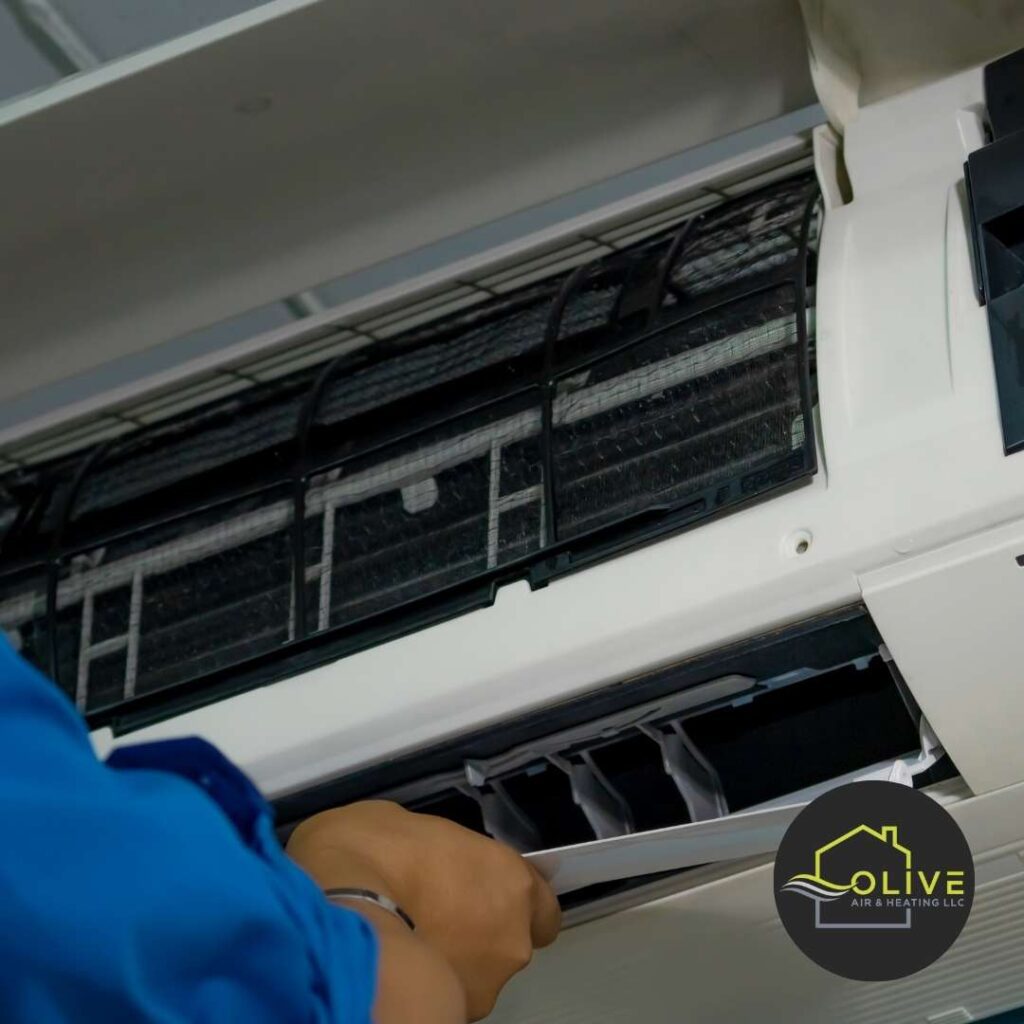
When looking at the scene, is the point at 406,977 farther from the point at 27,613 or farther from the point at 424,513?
the point at 27,613

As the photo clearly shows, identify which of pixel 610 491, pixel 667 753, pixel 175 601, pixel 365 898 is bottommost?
pixel 365 898

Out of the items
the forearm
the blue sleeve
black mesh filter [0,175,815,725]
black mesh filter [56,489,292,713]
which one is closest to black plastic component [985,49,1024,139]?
black mesh filter [0,175,815,725]

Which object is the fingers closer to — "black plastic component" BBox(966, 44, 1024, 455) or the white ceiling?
"black plastic component" BBox(966, 44, 1024, 455)

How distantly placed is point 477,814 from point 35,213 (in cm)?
79

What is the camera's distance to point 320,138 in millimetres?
1605

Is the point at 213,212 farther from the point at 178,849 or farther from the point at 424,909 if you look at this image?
the point at 178,849

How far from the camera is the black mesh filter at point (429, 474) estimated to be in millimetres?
1349

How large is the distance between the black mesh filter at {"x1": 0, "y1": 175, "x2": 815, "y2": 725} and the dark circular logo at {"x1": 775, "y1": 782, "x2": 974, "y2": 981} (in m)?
0.27

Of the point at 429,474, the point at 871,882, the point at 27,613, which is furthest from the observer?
the point at 27,613

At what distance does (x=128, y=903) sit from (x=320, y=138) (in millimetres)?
1096

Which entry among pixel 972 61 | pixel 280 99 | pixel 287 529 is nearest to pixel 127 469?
pixel 287 529

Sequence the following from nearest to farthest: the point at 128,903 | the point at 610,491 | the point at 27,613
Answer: the point at 128,903
the point at 610,491
the point at 27,613

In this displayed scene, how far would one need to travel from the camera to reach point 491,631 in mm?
1316

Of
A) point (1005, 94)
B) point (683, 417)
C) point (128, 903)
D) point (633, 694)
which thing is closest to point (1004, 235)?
point (1005, 94)
